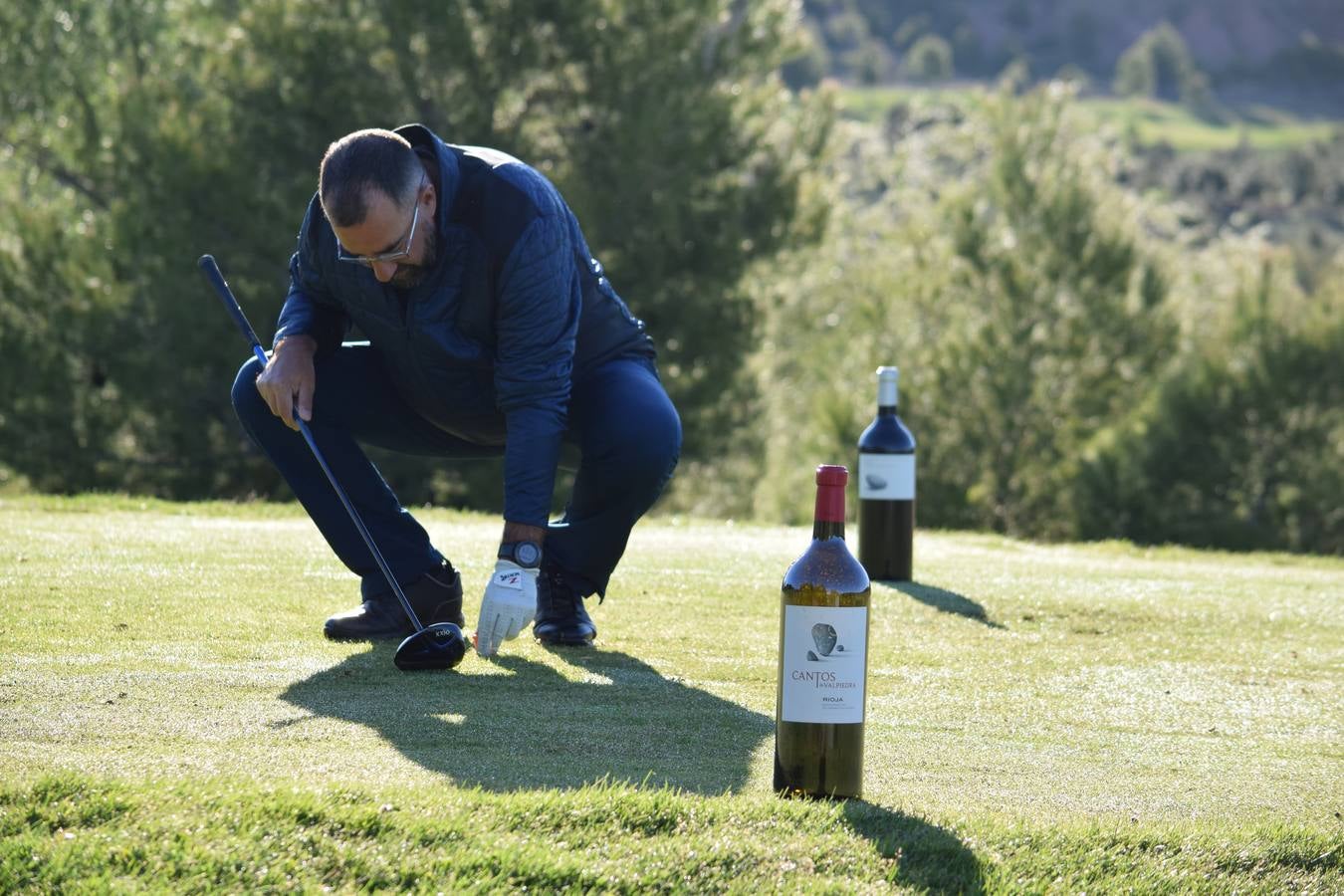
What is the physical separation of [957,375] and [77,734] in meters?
29.5

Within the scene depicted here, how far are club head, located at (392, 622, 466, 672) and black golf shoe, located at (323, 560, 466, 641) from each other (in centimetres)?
46

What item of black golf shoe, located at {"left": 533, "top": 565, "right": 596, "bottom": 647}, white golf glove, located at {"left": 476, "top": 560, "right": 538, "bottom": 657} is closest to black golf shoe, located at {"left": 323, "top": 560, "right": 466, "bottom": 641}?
black golf shoe, located at {"left": 533, "top": 565, "right": 596, "bottom": 647}

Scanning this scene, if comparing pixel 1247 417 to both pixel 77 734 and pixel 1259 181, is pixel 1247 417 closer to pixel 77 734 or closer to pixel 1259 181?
pixel 77 734

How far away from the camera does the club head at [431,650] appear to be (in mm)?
4750

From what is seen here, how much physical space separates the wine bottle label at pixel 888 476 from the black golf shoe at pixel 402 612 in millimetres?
2293

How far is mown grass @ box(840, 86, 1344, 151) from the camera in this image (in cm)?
11575

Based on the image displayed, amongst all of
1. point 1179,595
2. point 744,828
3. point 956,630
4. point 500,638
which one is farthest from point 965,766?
point 1179,595

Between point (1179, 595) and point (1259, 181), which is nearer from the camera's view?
point (1179, 595)

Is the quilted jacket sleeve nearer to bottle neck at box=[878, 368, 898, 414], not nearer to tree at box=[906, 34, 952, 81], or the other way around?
bottle neck at box=[878, 368, 898, 414]

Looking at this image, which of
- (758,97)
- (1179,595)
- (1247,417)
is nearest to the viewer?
(1179,595)

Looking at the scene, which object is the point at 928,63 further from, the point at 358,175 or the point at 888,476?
the point at 358,175

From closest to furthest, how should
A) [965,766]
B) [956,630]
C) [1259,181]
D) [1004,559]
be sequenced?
[965,766]
[956,630]
[1004,559]
[1259,181]

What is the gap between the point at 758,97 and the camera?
26.1 metres

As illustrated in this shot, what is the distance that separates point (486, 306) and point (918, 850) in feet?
8.12
